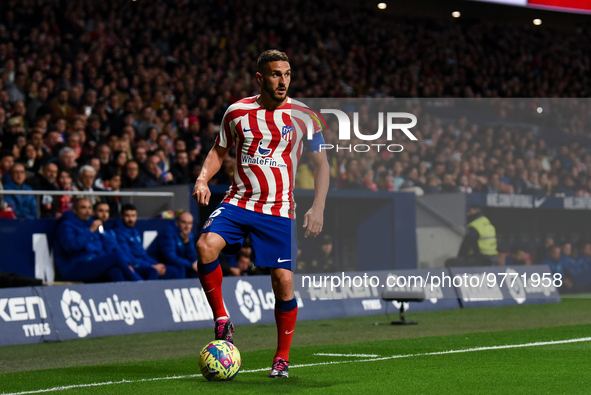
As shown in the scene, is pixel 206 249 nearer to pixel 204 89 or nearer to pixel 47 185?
pixel 47 185

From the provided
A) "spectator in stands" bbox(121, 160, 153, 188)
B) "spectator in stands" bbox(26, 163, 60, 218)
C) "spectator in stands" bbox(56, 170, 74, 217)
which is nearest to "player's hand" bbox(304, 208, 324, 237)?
"spectator in stands" bbox(56, 170, 74, 217)

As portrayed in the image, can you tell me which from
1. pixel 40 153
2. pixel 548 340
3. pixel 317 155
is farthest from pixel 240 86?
pixel 317 155

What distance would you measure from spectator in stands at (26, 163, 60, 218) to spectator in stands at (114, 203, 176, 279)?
2.79ft

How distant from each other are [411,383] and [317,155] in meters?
1.69

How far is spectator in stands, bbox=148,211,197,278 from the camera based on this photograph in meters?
11.9

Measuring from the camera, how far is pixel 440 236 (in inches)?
624

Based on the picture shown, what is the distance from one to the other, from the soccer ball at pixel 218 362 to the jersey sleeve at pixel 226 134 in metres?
1.40

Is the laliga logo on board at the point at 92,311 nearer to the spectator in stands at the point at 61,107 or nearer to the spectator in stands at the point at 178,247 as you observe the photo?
the spectator in stands at the point at 178,247

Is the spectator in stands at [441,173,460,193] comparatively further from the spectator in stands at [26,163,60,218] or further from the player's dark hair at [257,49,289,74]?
the player's dark hair at [257,49,289,74]

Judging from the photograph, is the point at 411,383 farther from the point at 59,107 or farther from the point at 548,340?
the point at 59,107

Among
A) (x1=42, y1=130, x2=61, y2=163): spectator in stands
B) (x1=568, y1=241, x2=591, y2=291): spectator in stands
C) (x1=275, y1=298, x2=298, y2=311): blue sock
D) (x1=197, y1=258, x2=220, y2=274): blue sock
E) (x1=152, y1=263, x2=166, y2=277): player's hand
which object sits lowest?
(x1=568, y1=241, x2=591, y2=291): spectator in stands

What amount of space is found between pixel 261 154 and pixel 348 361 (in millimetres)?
2116

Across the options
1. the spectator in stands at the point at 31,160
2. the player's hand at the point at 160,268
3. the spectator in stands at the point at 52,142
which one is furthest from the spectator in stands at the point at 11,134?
the player's hand at the point at 160,268

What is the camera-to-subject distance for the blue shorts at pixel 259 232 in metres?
5.79
